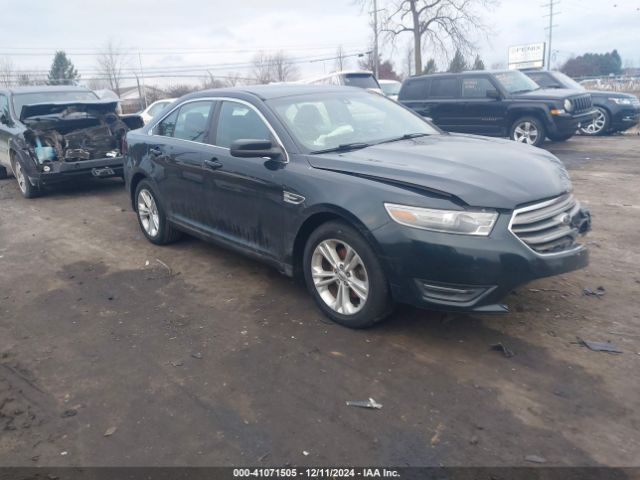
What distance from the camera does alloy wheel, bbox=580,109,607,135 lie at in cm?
1483

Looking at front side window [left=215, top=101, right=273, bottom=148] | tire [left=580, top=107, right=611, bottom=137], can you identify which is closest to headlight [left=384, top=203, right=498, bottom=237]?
front side window [left=215, top=101, right=273, bottom=148]

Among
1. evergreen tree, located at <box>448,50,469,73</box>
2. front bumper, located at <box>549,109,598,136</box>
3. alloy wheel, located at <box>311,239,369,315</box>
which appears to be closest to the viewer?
alloy wheel, located at <box>311,239,369,315</box>

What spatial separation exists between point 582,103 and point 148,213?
1039 cm

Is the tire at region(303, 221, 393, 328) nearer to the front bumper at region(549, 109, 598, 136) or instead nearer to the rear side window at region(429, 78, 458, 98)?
the front bumper at region(549, 109, 598, 136)

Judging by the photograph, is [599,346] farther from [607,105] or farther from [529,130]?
[607,105]

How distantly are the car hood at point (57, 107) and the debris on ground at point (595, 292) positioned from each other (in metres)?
8.34

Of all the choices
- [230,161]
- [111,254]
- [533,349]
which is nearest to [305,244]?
[230,161]

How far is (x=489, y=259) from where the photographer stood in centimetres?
340

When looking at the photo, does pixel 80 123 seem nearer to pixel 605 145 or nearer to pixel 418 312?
pixel 418 312

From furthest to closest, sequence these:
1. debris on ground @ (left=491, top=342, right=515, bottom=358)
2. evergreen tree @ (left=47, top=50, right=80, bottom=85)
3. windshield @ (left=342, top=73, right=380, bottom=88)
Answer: evergreen tree @ (left=47, top=50, right=80, bottom=85)
windshield @ (left=342, top=73, right=380, bottom=88)
debris on ground @ (left=491, top=342, right=515, bottom=358)

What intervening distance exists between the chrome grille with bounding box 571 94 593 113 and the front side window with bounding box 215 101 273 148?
9.70 meters

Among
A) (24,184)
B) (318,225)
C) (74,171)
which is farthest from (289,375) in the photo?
(24,184)

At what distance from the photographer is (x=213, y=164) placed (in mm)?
5051

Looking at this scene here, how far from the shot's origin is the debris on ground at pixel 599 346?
3.62 metres
